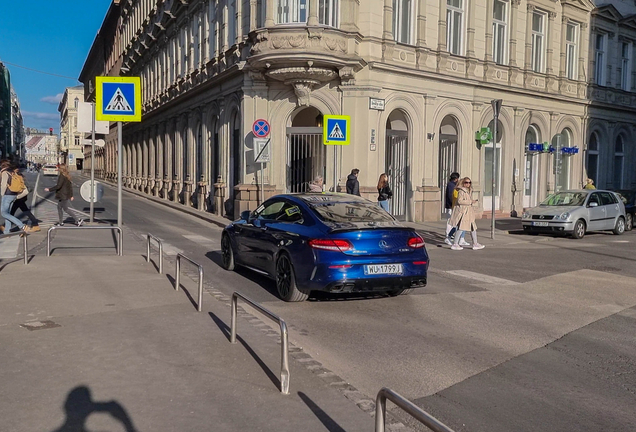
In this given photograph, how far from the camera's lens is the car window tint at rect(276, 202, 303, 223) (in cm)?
955

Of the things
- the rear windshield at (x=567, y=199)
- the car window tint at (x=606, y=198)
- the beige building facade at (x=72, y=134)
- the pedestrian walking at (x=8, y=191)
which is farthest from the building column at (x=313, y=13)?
the beige building facade at (x=72, y=134)

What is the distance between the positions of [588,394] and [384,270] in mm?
3580

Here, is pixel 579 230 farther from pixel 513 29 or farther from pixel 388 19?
pixel 513 29

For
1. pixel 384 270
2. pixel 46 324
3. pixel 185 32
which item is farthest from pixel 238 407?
pixel 185 32

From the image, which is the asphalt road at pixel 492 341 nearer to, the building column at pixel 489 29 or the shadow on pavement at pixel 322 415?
the shadow on pavement at pixel 322 415

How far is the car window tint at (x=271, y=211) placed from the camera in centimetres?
1030

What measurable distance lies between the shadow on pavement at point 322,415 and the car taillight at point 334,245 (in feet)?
11.4

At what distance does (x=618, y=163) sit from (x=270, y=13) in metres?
22.5

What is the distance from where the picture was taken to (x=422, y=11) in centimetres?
2342

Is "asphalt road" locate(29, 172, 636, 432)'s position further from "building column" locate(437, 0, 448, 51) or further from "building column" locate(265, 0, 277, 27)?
"building column" locate(437, 0, 448, 51)

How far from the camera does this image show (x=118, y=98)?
1288 cm

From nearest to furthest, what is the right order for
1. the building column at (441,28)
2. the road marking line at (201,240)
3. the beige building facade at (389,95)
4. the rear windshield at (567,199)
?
the road marking line at (201,240), the rear windshield at (567,199), the beige building facade at (389,95), the building column at (441,28)

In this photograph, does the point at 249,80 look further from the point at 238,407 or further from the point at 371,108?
the point at 238,407

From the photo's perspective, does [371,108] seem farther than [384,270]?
Yes
